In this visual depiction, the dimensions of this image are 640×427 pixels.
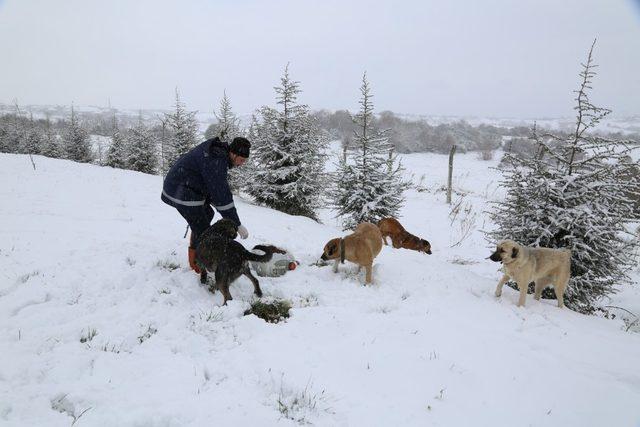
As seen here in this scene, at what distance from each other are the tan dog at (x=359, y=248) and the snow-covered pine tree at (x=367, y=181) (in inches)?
216

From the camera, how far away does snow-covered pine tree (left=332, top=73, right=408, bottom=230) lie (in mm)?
11391

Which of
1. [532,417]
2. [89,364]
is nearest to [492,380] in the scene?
[532,417]

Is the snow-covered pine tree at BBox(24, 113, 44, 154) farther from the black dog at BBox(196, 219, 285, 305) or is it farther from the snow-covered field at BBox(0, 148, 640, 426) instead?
the black dog at BBox(196, 219, 285, 305)

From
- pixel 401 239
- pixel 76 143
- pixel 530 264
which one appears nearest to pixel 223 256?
pixel 530 264

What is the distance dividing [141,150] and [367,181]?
20.9 meters

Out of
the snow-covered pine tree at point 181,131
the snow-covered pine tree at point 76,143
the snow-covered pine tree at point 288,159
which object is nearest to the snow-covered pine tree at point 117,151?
the snow-covered pine tree at point 76,143

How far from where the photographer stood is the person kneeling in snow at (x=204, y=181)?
4.56m

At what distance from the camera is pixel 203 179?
15.4ft

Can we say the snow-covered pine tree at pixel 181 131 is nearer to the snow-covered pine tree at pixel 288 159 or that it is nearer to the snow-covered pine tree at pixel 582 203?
the snow-covered pine tree at pixel 288 159

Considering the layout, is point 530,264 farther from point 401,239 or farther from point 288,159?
point 288,159

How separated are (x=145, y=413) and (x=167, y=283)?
2.32 m

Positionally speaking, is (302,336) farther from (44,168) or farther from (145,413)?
(44,168)

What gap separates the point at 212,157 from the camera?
15.0 ft

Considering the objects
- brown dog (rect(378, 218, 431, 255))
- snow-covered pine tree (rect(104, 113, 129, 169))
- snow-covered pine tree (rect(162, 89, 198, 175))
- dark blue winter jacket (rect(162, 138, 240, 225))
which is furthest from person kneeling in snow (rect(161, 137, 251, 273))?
snow-covered pine tree (rect(104, 113, 129, 169))
